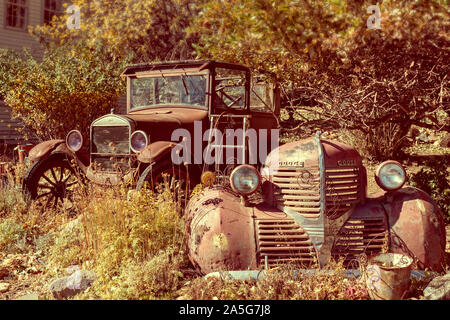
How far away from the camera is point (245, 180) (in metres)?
3.84

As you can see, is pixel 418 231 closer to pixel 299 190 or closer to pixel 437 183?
pixel 299 190

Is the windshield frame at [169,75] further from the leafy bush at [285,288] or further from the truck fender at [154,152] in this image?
Answer: the leafy bush at [285,288]

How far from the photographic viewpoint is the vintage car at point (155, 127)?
5895 mm

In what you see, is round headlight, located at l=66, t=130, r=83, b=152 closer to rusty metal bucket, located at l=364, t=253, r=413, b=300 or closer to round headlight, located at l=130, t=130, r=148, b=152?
round headlight, located at l=130, t=130, r=148, b=152

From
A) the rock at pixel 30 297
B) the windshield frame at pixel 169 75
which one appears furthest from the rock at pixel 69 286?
the windshield frame at pixel 169 75

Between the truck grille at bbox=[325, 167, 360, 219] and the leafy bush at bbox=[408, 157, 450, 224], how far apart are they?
235cm

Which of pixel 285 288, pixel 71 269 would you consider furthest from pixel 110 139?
pixel 285 288

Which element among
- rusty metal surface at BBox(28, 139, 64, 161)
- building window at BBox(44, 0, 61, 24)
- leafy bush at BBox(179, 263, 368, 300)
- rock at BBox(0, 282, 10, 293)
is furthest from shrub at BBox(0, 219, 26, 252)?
building window at BBox(44, 0, 61, 24)

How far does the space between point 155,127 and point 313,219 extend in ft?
10.2

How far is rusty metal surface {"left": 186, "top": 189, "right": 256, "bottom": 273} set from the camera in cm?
364

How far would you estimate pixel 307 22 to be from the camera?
13.6 feet

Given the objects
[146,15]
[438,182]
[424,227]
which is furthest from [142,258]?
[146,15]
